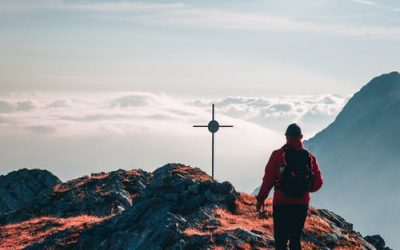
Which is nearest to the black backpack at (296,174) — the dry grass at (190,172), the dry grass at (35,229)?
the dry grass at (35,229)

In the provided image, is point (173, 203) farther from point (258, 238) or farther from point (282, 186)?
point (282, 186)

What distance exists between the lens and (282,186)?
1778 centimetres

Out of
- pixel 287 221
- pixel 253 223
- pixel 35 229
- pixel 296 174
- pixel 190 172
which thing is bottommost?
pixel 35 229

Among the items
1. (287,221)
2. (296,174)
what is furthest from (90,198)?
(296,174)

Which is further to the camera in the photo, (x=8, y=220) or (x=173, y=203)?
(x=8, y=220)

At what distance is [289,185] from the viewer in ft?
58.2

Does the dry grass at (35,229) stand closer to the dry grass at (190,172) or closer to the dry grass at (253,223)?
the dry grass at (190,172)

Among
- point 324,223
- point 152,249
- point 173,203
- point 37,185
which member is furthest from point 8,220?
point 324,223

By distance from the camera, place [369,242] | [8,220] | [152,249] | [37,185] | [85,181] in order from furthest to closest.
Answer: [37,185] → [85,181] → [8,220] → [369,242] → [152,249]

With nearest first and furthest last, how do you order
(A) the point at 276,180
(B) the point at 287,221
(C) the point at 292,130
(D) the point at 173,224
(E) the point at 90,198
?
(B) the point at 287,221, (A) the point at 276,180, (C) the point at 292,130, (D) the point at 173,224, (E) the point at 90,198

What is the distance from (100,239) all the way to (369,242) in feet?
52.4

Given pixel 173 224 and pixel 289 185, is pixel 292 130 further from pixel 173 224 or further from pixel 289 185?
pixel 173 224

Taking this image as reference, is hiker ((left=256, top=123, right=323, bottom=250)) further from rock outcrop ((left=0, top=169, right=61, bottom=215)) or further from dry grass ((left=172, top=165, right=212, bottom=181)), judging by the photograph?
rock outcrop ((left=0, top=169, right=61, bottom=215))

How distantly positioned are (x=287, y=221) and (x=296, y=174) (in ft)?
4.92
